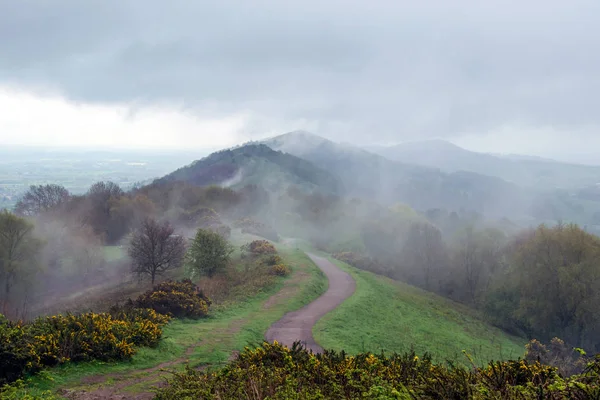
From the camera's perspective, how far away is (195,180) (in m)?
149

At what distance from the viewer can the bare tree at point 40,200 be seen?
5712 centimetres

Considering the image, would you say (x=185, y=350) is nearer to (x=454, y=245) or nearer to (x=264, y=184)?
(x=454, y=245)

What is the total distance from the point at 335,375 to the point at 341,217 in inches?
3063

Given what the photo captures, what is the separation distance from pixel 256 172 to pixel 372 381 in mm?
136497

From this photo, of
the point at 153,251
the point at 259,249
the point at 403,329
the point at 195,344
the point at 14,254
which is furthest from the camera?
the point at 259,249

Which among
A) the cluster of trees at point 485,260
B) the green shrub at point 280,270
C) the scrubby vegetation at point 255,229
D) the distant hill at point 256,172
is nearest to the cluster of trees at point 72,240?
the scrubby vegetation at point 255,229

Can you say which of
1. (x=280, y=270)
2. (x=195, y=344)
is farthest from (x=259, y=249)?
(x=195, y=344)

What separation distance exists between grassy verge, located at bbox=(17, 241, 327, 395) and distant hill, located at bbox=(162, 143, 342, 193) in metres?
92.6

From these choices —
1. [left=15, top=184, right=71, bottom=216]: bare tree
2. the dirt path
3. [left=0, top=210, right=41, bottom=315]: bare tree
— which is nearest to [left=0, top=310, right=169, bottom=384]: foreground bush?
the dirt path

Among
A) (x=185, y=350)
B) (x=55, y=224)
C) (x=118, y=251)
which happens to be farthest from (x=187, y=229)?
(x=185, y=350)

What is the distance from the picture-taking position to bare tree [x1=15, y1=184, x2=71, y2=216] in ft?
187

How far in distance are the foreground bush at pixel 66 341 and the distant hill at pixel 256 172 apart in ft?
339

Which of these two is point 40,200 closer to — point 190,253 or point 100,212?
point 100,212

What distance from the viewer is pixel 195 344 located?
13.0 meters
